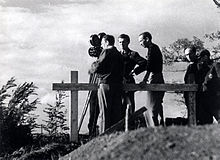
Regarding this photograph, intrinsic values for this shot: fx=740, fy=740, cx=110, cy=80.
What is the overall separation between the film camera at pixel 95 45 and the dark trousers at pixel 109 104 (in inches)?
59.6

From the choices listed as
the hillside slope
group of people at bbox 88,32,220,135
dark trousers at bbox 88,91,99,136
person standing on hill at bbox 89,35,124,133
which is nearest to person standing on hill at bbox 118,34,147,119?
group of people at bbox 88,32,220,135

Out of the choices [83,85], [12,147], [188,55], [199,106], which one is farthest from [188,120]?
[12,147]

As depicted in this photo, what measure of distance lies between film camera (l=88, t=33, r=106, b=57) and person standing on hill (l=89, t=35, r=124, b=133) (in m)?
1.24

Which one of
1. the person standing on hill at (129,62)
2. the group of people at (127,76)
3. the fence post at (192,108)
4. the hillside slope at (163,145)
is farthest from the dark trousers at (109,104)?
the hillside slope at (163,145)

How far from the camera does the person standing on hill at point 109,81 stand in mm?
15609

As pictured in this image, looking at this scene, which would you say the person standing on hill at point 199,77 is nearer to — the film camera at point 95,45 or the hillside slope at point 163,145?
the film camera at point 95,45

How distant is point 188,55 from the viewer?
17.0 m

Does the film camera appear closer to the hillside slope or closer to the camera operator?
the camera operator

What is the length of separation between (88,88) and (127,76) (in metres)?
0.94

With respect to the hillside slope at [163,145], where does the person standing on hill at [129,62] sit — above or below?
above

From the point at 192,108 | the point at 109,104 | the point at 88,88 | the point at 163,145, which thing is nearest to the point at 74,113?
the point at 88,88

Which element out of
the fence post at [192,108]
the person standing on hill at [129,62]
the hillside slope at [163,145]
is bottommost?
the hillside slope at [163,145]

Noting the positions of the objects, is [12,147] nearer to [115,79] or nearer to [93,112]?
[93,112]

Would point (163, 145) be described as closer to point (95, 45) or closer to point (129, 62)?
point (129, 62)
